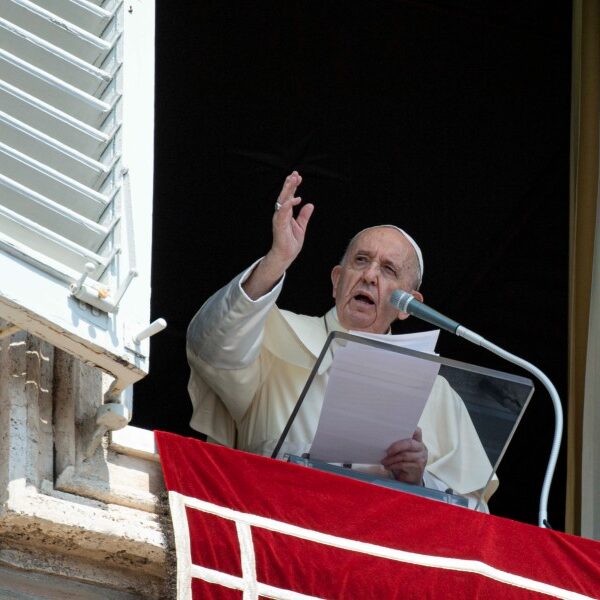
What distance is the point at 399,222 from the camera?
677cm

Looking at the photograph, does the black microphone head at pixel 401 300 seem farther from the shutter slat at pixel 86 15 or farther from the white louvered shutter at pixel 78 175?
the shutter slat at pixel 86 15

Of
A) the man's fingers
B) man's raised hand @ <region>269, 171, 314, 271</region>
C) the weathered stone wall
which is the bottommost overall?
the weathered stone wall

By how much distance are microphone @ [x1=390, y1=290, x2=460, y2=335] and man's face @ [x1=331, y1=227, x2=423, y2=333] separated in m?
0.41

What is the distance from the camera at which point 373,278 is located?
5.19m

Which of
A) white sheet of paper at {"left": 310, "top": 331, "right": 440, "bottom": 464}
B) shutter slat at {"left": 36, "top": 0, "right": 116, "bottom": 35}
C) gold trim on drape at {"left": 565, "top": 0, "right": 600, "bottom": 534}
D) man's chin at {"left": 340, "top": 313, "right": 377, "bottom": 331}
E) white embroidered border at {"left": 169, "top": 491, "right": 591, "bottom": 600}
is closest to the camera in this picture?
white embroidered border at {"left": 169, "top": 491, "right": 591, "bottom": 600}

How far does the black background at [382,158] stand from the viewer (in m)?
6.52

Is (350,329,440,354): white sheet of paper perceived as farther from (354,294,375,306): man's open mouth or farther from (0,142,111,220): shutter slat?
(0,142,111,220): shutter slat

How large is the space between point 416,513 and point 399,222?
2.89 meters

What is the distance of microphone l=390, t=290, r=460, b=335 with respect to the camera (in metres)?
4.44

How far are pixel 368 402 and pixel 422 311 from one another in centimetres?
39

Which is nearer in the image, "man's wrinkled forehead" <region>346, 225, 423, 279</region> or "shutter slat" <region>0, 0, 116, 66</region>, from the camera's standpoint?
"shutter slat" <region>0, 0, 116, 66</region>

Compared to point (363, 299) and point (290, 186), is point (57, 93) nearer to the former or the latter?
point (290, 186)

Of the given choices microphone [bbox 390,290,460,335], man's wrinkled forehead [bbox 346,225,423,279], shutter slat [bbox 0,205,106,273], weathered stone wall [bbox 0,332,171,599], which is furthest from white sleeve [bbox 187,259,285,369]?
shutter slat [bbox 0,205,106,273]

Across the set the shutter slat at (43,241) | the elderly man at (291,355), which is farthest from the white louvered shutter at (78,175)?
the elderly man at (291,355)
